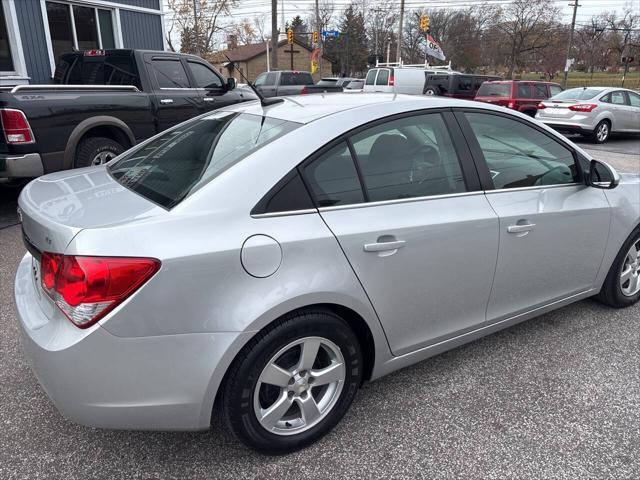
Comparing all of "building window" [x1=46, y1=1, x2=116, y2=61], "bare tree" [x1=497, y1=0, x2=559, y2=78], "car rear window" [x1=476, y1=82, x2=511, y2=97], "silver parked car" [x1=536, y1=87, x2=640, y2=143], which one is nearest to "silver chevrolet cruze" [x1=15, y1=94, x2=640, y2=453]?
"building window" [x1=46, y1=1, x2=116, y2=61]

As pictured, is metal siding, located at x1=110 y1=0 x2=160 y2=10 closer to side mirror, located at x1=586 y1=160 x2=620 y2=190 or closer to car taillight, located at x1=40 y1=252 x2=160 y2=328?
side mirror, located at x1=586 y1=160 x2=620 y2=190

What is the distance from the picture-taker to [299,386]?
2203 millimetres

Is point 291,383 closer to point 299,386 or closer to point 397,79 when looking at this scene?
point 299,386

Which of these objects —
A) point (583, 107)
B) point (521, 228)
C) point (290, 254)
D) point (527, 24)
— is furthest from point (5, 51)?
point (527, 24)

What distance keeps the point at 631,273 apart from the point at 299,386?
2802mm

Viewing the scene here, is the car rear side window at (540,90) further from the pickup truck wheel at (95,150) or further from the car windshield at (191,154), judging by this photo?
the car windshield at (191,154)

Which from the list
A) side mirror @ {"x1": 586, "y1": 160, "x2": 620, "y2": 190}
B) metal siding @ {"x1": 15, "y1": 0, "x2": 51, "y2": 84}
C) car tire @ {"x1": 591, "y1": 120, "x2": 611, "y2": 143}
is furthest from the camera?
car tire @ {"x1": 591, "y1": 120, "x2": 611, "y2": 143}

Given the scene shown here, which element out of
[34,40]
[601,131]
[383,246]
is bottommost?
[601,131]

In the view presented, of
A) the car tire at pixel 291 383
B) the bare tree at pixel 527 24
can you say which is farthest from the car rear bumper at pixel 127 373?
the bare tree at pixel 527 24

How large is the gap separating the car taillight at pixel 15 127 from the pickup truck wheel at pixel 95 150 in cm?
68

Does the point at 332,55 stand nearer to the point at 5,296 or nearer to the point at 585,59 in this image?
the point at 585,59

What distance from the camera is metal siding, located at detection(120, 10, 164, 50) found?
1325 centimetres

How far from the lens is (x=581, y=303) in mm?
3840

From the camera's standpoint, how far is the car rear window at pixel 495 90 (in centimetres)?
1690
